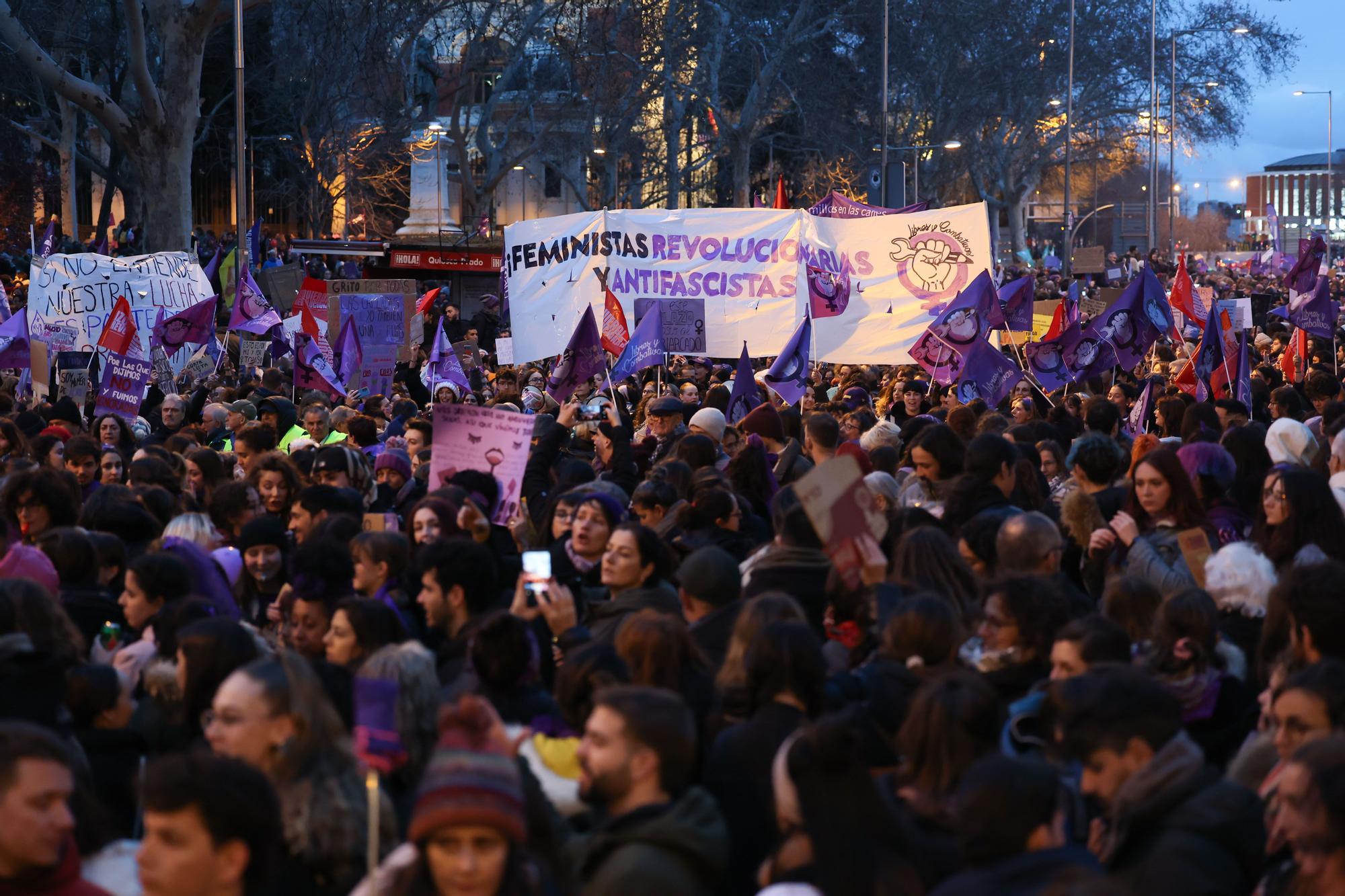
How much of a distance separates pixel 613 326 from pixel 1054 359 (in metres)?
3.40

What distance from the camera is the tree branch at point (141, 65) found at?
69.7 feet

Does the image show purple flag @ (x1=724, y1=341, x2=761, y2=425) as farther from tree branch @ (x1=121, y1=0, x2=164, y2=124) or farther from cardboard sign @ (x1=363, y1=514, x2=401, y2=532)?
tree branch @ (x1=121, y1=0, x2=164, y2=124)

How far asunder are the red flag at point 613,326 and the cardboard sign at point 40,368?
14.2ft

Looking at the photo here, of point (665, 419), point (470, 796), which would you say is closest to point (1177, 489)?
point (470, 796)

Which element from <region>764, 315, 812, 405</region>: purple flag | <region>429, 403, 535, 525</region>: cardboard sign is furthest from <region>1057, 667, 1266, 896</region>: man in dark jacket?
<region>764, 315, 812, 405</region>: purple flag

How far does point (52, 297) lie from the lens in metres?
16.0

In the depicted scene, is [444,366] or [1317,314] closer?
[444,366]

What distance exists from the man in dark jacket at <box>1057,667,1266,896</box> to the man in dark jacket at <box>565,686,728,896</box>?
772mm

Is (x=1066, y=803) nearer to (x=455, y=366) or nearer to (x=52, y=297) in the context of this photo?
(x=455, y=366)

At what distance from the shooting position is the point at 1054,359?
1291 centimetres

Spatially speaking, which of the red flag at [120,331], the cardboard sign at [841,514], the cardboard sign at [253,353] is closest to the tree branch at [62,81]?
the cardboard sign at [253,353]

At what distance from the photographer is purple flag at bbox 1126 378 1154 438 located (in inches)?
410

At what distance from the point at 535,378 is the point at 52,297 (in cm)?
513

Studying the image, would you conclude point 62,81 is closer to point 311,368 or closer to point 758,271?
point 311,368
